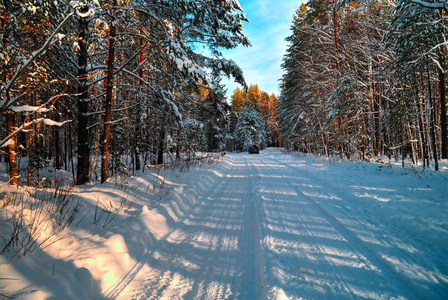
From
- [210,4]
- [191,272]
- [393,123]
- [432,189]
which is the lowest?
[191,272]

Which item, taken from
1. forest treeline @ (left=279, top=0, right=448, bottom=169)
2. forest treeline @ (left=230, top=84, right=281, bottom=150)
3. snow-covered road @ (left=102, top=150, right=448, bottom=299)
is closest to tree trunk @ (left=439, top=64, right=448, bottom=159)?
forest treeline @ (left=279, top=0, right=448, bottom=169)

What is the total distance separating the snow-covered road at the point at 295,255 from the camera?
6.51 feet

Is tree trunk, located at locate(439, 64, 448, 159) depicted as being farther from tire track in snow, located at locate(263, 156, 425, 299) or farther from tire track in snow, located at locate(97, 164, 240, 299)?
tire track in snow, located at locate(97, 164, 240, 299)

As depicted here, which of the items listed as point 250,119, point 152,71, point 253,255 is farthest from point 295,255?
point 250,119

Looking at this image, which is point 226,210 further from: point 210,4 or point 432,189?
point 210,4

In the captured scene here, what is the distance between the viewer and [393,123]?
286 inches

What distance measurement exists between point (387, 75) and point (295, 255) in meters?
11.5

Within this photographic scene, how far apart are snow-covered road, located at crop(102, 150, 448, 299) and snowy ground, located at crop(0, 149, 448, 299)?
1cm

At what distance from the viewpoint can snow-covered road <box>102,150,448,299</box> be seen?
1.99m

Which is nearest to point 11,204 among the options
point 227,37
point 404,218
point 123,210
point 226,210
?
point 123,210

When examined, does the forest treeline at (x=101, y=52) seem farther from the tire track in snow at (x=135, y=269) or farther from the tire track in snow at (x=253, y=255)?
the tire track in snow at (x=253, y=255)

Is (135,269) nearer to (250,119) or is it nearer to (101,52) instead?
(101,52)

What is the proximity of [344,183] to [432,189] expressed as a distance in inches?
80.9

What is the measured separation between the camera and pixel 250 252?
2.64 meters
